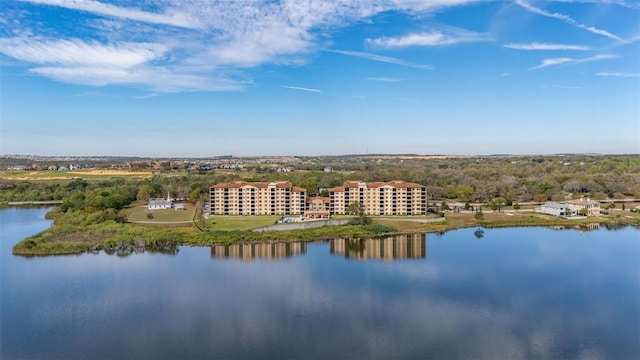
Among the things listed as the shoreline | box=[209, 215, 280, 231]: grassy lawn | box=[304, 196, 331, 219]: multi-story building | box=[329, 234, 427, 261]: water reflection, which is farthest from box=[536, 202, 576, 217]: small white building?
box=[209, 215, 280, 231]: grassy lawn

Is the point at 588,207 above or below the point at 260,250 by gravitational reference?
above

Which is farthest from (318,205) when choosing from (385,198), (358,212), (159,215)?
(159,215)

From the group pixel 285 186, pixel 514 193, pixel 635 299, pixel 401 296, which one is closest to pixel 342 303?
pixel 401 296

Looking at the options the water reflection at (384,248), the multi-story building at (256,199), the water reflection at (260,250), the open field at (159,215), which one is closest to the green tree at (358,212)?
the water reflection at (384,248)

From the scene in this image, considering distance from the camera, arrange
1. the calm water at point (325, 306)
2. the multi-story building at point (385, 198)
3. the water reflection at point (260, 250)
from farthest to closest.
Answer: the multi-story building at point (385, 198) < the water reflection at point (260, 250) < the calm water at point (325, 306)

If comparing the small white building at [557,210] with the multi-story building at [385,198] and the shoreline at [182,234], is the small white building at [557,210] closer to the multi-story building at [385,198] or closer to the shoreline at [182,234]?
the shoreline at [182,234]

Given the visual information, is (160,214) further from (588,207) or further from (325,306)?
(588,207)

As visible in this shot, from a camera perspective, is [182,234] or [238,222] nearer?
[182,234]
